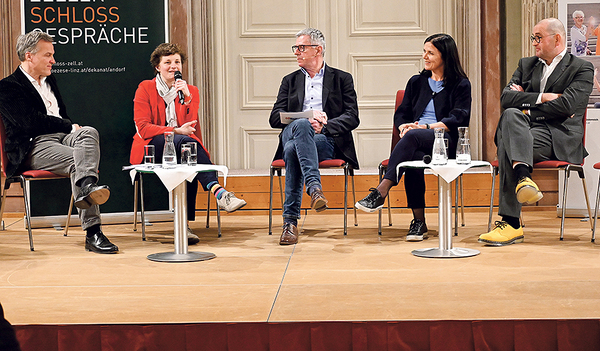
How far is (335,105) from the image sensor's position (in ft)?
13.5

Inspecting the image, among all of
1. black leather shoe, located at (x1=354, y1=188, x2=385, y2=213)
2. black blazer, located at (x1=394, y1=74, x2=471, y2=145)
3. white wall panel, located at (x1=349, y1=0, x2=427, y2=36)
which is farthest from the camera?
white wall panel, located at (x1=349, y1=0, x2=427, y2=36)

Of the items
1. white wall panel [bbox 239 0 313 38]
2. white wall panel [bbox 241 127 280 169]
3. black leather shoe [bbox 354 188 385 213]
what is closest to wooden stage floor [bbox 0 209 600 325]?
black leather shoe [bbox 354 188 385 213]

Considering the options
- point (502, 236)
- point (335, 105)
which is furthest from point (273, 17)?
point (502, 236)

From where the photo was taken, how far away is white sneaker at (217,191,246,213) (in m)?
3.41

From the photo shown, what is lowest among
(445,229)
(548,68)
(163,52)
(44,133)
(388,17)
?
(445,229)

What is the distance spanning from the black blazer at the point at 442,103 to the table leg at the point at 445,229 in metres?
0.69

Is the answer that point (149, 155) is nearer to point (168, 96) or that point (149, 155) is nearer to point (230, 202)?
point (230, 202)

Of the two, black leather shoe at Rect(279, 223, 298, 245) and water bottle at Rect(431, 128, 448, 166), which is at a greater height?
water bottle at Rect(431, 128, 448, 166)

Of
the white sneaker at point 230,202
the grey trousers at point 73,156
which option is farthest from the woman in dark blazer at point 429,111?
the grey trousers at point 73,156

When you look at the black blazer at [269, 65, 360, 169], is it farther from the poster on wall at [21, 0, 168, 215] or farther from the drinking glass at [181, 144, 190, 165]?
the poster on wall at [21, 0, 168, 215]

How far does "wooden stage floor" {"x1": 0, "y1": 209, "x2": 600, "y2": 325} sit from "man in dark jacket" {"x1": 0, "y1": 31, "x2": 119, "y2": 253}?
361 mm

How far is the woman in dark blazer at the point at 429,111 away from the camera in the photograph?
12.0ft

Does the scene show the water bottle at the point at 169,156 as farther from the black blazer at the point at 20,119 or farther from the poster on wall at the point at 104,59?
the poster on wall at the point at 104,59

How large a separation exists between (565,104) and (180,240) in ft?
7.33
